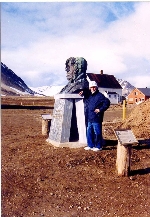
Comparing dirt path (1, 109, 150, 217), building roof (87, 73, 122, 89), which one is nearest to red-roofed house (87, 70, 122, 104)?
building roof (87, 73, 122, 89)

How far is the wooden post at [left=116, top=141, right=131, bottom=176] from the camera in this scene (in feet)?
18.9

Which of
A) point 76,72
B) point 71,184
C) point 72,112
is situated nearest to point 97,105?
point 72,112

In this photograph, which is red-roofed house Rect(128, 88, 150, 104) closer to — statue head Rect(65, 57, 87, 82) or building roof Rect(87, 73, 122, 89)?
building roof Rect(87, 73, 122, 89)

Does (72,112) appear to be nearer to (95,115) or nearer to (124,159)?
(95,115)

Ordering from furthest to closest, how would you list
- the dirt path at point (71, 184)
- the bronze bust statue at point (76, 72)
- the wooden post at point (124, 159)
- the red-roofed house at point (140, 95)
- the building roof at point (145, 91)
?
the building roof at point (145, 91), the red-roofed house at point (140, 95), the bronze bust statue at point (76, 72), the wooden post at point (124, 159), the dirt path at point (71, 184)

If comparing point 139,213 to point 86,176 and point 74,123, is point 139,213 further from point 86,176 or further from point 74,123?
point 74,123

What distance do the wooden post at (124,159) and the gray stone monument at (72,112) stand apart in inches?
91.7

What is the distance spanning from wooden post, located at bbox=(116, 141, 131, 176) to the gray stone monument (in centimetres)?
233

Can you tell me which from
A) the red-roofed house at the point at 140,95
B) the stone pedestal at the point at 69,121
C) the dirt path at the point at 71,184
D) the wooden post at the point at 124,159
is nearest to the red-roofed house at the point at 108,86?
the red-roofed house at the point at 140,95

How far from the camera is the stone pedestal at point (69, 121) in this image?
812 cm

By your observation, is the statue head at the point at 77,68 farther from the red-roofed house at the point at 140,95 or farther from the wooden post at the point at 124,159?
the red-roofed house at the point at 140,95

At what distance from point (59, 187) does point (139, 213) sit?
62.3 inches

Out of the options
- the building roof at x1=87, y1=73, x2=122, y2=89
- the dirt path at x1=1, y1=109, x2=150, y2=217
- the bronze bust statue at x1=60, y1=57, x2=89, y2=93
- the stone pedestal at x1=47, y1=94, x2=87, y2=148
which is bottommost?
the dirt path at x1=1, y1=109, x2=150, y2=217

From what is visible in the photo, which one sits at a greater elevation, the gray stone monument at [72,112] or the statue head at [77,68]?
the statue head at [77,68]
